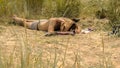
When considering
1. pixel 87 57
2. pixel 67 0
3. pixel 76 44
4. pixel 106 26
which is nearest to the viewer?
pixel 87 57

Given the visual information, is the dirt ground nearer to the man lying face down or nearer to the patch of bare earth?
the patch of bare earth

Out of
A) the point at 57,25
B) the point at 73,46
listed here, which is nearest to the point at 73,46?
the point at 73,46

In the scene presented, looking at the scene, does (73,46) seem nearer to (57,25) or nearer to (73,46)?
(73,46)

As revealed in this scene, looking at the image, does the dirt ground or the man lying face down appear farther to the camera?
the man lying face down

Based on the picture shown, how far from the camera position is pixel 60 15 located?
28.3 feet

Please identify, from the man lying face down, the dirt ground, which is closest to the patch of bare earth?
the dirt ground

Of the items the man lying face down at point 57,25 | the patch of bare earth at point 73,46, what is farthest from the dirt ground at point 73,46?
the man lying face down at point 57,25

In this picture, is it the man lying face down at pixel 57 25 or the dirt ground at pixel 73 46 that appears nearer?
the dirt ground at pixel 73 46

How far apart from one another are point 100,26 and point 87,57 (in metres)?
2.39

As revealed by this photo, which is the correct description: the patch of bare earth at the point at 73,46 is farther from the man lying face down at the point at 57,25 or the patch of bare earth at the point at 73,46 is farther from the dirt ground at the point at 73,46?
the man lying face down at the point at 57,25

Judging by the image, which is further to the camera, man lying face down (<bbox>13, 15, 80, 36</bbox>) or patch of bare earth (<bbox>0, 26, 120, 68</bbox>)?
man lying face down (<bbox>13, 15, 80, 36</bbox>)

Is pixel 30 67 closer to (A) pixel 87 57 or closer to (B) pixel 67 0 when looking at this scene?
(A) pixel 87 57

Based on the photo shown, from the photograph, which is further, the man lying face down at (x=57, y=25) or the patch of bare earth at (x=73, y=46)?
the man lying face down at (x=57, y=25)

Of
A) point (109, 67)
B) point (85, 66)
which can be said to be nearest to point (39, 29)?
point (85, 66)
